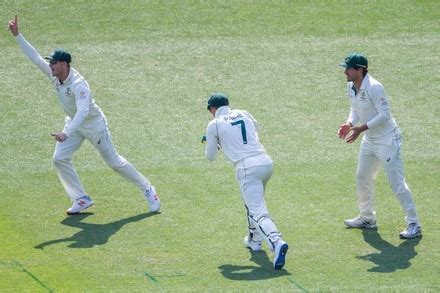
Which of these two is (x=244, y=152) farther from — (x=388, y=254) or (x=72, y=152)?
(x=72, y=152)

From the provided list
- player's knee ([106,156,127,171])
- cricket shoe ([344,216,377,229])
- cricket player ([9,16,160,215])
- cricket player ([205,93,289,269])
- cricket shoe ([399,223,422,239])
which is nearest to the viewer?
cricket player ([205,93,289,269])

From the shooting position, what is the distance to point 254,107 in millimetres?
20297

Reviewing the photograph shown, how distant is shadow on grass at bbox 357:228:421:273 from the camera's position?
544 inches

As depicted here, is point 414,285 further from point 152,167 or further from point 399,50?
point 399,50

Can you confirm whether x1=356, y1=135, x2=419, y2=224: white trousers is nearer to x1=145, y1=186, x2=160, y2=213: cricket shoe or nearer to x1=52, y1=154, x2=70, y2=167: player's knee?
x1=145, y1=186, x2=160, y2=213: cricket shoe

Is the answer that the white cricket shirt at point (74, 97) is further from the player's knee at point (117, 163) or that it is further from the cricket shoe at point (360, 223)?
the cricket shoe at point (360, 223)

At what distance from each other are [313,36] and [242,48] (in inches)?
60.3

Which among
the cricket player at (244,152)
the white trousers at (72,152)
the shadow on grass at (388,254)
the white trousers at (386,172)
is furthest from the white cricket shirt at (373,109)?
the white trousers at (72,152)

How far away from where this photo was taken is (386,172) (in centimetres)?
1480

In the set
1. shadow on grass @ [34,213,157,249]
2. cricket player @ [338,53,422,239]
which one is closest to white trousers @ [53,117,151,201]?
shadow on grass @ [34,213,157,249]

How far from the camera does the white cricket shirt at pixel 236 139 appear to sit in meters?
14.1

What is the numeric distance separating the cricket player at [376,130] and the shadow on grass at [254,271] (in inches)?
79.0

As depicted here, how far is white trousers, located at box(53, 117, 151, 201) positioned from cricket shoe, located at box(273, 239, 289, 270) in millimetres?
3177

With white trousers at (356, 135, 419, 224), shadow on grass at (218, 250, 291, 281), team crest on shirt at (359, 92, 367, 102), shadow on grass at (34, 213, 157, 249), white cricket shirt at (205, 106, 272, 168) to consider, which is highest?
team crest on shirt at (359, 92, 367, 102)
